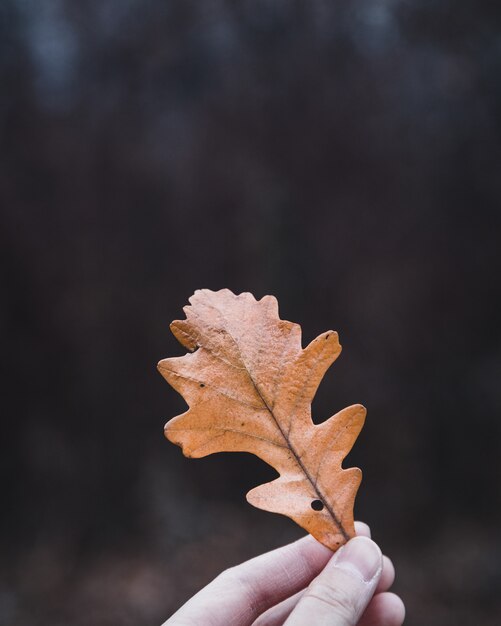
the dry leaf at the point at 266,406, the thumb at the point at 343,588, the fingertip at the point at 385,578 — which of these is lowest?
the thumb at the point at 343,588

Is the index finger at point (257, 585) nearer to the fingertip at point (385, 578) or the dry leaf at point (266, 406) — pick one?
the fingertip at point (385, 578)

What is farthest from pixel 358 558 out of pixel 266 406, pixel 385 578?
pixel 385 578

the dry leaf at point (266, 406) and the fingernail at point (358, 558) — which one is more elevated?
the dry leaf at point (266, 406)

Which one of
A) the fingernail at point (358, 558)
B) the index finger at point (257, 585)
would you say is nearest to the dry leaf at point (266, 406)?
the fingernail at point (358, 558)

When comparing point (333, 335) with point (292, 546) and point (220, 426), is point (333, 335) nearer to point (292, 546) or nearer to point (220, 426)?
point (220, 426)

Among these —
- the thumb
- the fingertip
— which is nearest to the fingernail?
the thumb

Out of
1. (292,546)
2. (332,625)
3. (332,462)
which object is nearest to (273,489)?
(332,462)

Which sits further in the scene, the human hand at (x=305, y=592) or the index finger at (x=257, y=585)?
the index finger at (x=257, y=585)
